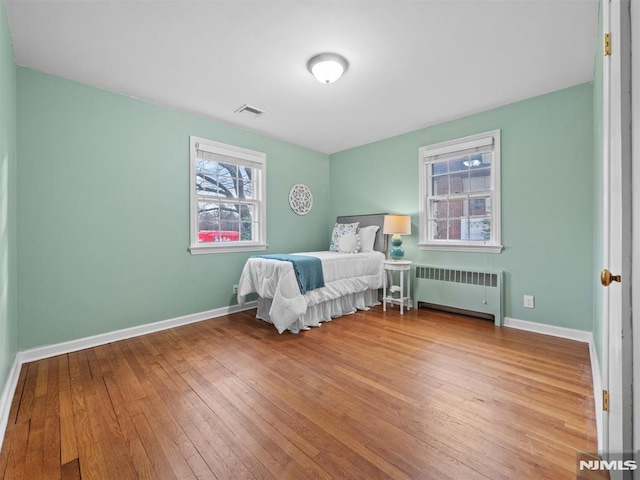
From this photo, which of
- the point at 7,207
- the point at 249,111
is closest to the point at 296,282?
the point at 249,111

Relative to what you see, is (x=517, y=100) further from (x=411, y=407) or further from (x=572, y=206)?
(x=411, y=407)

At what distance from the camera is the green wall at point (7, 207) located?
1.73 m

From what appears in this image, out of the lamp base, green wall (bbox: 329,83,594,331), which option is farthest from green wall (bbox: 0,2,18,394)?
green wall (bbox: 329,83,594,331)

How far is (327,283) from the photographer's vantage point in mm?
3344

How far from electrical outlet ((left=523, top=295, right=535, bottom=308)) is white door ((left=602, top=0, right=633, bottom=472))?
2.26 metres

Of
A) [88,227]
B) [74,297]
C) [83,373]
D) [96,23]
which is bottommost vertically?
[83,373]

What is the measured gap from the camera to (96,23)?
193 centimetres

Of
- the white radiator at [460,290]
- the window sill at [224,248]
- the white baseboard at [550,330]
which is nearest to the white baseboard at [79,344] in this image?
the window sill at [224,248]

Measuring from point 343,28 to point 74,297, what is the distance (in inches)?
125

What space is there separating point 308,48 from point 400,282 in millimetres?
2837

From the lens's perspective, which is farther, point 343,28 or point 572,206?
point 572,206

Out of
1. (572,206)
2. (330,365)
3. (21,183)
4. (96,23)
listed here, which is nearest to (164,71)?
(96,23)

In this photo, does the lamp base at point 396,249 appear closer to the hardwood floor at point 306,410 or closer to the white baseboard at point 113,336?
the hardwood floor at point 306,410

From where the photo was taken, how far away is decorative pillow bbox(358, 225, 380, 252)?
425 centimetres
